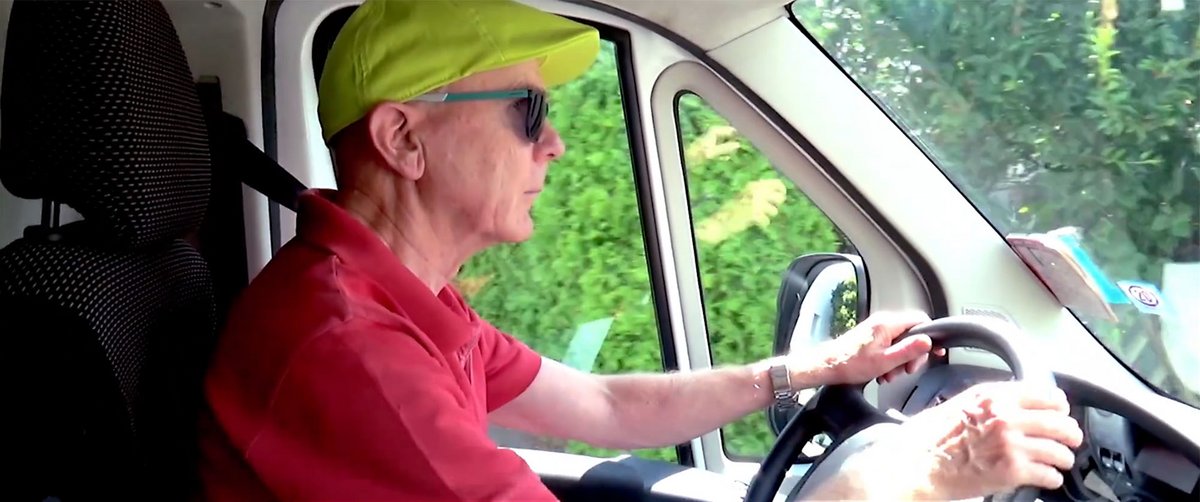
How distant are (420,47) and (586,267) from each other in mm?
1193

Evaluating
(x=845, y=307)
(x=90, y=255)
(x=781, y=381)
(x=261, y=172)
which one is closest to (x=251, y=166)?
(x=261, y=172)

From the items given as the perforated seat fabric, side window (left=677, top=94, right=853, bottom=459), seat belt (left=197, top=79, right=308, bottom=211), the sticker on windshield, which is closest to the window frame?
side window (left=677, top=94, right=853, bottom=459)

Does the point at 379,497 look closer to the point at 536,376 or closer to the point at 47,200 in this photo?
the point at 47,200

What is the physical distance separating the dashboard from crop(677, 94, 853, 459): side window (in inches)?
28.3

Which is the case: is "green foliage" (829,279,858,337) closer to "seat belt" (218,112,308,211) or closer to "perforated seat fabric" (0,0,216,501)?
"seat belt" (218,112,308,211)

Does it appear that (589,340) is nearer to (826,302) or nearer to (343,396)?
(826,302)

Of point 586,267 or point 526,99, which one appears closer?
point 526,99

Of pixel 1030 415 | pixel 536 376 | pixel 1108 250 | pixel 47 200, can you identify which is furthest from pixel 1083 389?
pixel 47 200

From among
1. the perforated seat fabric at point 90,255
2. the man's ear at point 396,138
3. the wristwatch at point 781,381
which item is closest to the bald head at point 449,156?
the man's ear at point 396,138

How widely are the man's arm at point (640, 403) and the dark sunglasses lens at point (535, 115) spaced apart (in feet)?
1.70

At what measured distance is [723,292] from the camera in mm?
2285

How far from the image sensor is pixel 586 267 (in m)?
2.40

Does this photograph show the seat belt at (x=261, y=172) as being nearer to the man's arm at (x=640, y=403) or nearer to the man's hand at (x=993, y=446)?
the man's arm at (x=640, y=403)

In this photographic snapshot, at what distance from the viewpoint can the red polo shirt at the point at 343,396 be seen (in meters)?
0.99
